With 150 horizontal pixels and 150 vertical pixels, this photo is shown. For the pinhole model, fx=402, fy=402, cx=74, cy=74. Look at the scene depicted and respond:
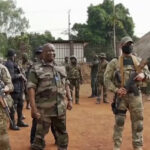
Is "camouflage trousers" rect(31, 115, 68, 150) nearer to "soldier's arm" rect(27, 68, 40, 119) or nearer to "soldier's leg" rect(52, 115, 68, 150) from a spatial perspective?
"soldier's leg" rect(52, 115, 68, 150)

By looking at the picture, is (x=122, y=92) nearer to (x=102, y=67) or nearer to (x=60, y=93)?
(x=60, y=93)

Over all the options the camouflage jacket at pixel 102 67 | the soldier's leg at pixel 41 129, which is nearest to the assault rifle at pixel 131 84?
the soldier's leg at pixel 41 129

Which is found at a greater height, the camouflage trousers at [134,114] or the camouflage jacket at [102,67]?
the camouflage jacket at [102,67]

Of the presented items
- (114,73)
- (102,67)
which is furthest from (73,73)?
(114,73)

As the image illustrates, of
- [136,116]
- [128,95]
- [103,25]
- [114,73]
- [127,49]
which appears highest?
[103,25]

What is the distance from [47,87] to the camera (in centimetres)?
579

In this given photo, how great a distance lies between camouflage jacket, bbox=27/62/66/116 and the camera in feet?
19.0

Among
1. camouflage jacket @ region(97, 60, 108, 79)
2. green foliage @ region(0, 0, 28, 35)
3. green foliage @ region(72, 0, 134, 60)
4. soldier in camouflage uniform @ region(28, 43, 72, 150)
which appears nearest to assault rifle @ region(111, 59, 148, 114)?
soldier in camouflage uniform @ region(28, 43, 72, 150)

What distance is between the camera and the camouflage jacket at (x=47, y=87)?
5793mm

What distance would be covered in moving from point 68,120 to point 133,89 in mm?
4383

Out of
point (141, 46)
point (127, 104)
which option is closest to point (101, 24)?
point (141, 46)

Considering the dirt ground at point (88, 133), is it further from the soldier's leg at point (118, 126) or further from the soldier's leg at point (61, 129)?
the soldier's leg at point (61, 129)

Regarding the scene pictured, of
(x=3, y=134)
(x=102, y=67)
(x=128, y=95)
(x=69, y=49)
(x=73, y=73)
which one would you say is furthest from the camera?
(x=69, y=49)

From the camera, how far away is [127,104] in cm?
643
